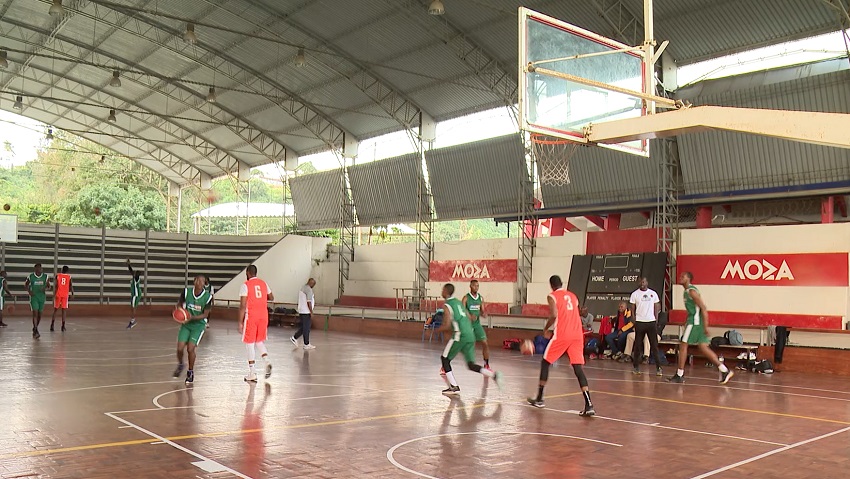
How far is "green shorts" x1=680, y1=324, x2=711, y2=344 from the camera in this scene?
14672 millimetres

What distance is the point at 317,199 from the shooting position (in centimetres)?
4206

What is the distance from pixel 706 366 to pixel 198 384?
1193 cm

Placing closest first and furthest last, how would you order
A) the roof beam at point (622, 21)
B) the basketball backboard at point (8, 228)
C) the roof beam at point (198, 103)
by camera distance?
the roof beam at point (622, 21) → the basketball backboard at point (8, 228) → the roof beam at point (198, 103)

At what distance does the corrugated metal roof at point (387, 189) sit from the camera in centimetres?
3497

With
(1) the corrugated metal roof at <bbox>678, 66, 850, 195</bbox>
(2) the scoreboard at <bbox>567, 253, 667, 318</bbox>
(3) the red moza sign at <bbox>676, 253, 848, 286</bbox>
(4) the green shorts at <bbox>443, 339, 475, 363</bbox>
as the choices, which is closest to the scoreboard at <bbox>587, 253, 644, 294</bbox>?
(2) the scoreboard at <bbox>567, 253, 667, 318</bbox>

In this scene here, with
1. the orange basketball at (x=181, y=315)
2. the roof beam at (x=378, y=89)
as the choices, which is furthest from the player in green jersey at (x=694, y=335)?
the roof beam at (x=378, y=89)

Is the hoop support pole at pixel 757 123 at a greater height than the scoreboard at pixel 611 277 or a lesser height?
greater

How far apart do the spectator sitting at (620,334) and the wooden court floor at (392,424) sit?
303cm

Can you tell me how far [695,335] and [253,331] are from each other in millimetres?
8376

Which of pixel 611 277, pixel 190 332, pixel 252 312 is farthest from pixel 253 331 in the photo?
pixel 611 277

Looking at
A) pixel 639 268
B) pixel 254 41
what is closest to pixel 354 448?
pixel 639 268

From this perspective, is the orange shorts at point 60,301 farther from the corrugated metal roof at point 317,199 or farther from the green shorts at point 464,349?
the corrugated metal roof at point 317,199

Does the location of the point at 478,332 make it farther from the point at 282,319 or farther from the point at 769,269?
the point at 282,319

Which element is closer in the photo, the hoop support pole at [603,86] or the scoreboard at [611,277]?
the hoop support pole at [603,86]
